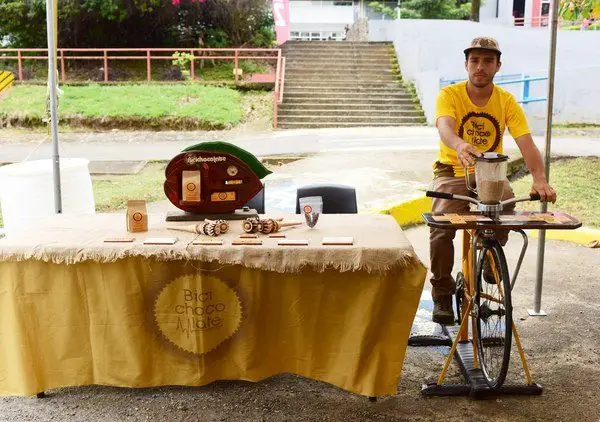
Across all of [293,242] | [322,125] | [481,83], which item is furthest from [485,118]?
[322,125]

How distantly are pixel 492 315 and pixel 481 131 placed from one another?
3.48ft

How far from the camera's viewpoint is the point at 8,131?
1716cm

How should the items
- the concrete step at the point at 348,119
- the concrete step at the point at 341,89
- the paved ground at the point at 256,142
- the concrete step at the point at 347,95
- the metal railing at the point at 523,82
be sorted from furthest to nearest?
the concrete step at the point at 341,89, the concrete step at the point at 347,95, the concrete step at the point at 348,119, the metal railing at the point at 523,82, the paved ground at the point at 256,142

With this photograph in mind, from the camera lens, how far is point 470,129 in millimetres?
3816

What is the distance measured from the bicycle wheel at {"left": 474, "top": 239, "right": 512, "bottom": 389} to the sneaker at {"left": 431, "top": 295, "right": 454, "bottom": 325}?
0.31m

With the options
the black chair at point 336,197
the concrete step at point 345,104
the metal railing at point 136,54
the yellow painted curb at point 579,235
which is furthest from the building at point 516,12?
the black chair at point 336,197

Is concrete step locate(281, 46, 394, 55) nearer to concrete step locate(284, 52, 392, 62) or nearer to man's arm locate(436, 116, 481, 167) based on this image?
concrete step locate(284, 52, 392, 62)

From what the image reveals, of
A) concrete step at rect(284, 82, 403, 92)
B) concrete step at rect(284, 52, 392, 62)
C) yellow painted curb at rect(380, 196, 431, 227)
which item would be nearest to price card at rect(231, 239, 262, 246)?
yellow painted curb at rect(380, 196, 431, 227)

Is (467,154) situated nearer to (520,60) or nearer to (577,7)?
(577,7)

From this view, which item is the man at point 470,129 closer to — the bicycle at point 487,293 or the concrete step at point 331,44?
the bicycle at point 487,293

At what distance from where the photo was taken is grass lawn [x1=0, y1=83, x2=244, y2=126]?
17766mm

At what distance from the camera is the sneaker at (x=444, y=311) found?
3.93 m

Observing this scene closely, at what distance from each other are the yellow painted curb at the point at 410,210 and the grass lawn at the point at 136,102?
10.4m

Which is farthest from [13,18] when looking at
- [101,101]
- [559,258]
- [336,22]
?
[559,258]
